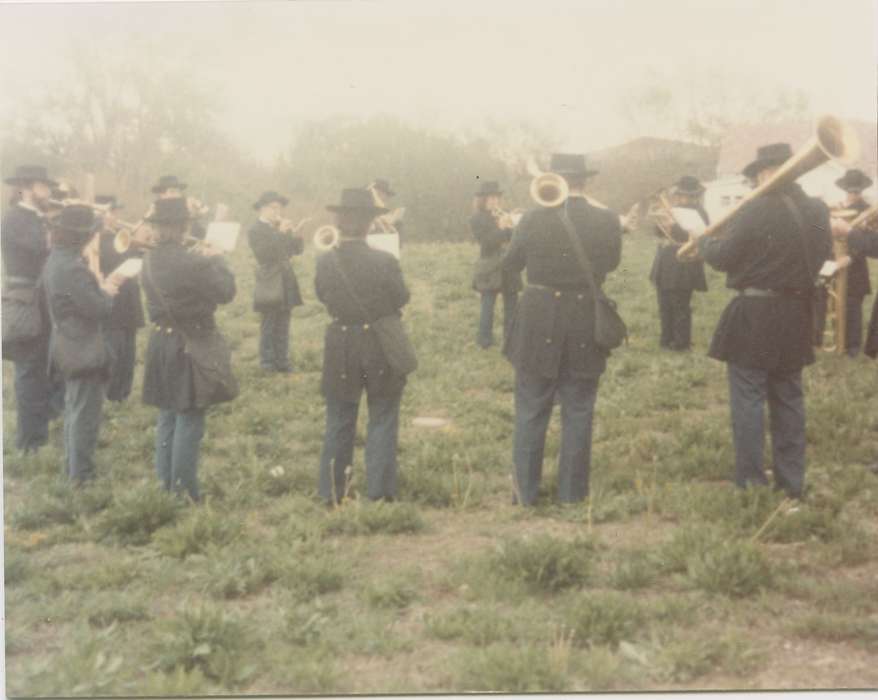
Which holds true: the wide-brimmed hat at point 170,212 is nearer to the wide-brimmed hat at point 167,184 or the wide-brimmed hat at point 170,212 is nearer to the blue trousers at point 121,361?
the wide-brimmed hat at point 167,184

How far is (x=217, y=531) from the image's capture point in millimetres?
5488

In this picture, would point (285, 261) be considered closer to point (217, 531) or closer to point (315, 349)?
point (315, 349)

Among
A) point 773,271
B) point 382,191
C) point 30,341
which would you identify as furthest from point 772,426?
point 30,341

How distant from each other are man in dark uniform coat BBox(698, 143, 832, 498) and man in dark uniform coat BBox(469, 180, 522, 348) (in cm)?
145

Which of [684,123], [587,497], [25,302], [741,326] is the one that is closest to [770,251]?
[741,326]

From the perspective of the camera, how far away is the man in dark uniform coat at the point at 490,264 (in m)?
6.66

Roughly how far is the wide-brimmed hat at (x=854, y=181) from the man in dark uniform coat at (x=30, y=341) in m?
5.46

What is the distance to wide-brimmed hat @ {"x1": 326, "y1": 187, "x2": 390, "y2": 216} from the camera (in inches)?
237

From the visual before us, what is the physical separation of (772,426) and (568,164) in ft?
6.81

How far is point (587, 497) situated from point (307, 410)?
2.41 meters

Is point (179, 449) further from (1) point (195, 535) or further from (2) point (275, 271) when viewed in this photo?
(2) point (275, 271)

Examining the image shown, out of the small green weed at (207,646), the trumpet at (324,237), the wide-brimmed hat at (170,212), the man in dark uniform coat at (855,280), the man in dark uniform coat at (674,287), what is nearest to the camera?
the small green weed at (207,646)

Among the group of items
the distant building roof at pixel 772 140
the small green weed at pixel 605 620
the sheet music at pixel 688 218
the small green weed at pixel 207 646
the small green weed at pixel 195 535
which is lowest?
the small green weed at pixel 207 646

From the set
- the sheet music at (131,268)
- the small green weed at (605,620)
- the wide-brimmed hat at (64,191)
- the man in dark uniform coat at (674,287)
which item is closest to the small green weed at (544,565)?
the small green weed at (605,620)
